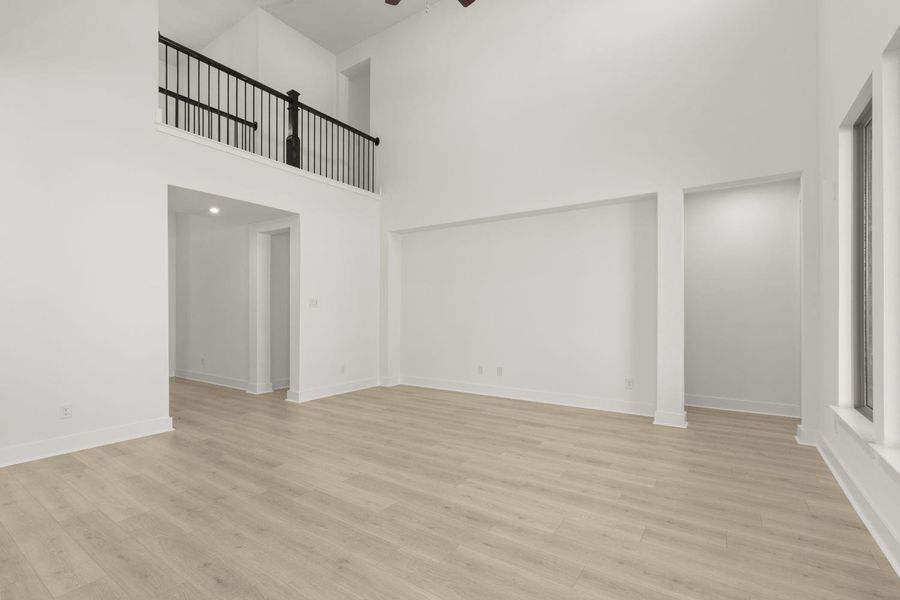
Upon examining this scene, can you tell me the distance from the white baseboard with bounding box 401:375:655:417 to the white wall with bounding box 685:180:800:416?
35.9 inches

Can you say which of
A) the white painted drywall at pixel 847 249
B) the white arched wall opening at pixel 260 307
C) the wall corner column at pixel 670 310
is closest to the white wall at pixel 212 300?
the white arched wall opening at pixel 260 307

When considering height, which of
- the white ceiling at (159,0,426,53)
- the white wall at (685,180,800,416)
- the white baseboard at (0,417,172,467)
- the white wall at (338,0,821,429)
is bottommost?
the white baseboard at (0,417,172,467)

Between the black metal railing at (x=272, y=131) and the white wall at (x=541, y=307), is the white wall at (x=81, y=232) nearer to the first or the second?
the black metal railing at (x=272, y=131)

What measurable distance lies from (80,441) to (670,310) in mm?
5596

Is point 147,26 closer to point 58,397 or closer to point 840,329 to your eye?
point 58,397

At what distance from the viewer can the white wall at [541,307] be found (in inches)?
193

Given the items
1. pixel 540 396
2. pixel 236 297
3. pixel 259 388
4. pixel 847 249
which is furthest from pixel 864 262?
pixel 236 297

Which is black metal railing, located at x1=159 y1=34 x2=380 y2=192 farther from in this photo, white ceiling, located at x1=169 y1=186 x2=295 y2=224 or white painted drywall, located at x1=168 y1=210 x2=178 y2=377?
white painted drywall, located at x1=168 y1=210 x2=178 y2=377

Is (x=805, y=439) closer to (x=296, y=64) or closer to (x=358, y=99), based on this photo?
(x=358, y=99)

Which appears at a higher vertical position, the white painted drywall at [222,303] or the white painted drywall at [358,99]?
the white painted drywall at [358,99]

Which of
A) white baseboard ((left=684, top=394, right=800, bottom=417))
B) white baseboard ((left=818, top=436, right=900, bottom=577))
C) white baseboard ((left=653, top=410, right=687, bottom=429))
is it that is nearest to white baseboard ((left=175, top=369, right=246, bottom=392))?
white baseboard ((left=653, top=410, right=687, bottom=429))

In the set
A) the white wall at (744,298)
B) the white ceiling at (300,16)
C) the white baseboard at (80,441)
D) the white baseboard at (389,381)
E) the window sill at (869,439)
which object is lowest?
the white baseboard at (389,381)

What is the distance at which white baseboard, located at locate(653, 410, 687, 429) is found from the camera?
4.32m

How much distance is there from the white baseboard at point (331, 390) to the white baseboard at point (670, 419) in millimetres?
3955
